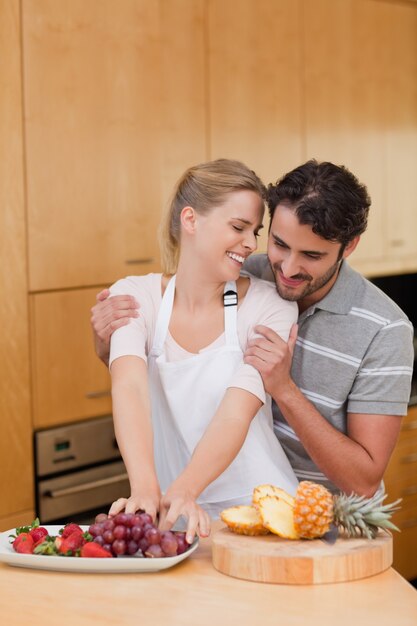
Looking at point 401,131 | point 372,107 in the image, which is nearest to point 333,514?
point 372,107

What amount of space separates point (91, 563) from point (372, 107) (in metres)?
3.12

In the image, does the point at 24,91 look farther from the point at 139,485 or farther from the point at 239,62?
the point at 139,485

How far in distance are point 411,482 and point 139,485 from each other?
2.47 meters

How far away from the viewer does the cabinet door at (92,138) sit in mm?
2781

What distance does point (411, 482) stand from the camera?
3957 mm

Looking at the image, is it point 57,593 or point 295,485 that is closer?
point 57,593

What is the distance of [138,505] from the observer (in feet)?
5.42

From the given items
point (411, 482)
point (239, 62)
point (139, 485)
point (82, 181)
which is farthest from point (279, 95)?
point (139, 485)

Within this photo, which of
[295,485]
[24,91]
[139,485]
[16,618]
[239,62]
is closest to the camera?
[16,618]

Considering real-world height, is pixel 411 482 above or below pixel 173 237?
below

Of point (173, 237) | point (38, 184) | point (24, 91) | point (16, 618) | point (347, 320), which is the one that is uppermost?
point (24, 91)

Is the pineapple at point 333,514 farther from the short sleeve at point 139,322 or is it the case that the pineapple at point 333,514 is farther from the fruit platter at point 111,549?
the short sleeve at point 139,322

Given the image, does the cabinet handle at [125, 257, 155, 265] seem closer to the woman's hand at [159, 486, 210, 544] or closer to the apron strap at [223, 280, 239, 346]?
the apron strap at [223, 280, 239, 346]

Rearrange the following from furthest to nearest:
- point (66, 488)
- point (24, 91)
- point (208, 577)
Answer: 1. point (66, 488)
2. point (24, 91)
3. point (208, 577)
